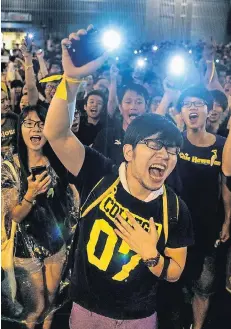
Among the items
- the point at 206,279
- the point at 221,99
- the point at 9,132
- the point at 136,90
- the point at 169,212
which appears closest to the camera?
the point at 169,212

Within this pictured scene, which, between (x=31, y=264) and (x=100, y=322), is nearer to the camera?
(x=100, y=322)

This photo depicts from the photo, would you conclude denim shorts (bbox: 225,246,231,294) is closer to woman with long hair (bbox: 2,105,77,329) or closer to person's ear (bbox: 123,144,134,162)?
woman with long hair (bbox: 2,105,77,329)

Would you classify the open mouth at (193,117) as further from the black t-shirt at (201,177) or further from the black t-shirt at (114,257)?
the black t-shirt at (114,257)

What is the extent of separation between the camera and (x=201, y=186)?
6.89 ft

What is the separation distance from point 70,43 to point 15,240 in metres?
1.08

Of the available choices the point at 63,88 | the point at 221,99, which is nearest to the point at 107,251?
→ the point at 63,88

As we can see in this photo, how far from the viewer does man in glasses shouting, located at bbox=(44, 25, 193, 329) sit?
1408 mm

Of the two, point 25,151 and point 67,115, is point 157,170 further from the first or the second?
point 25,151

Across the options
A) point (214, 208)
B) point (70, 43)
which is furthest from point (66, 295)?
point (70, 43)

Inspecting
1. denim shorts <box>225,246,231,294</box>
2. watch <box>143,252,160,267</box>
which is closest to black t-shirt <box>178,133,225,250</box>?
denim shorts <box>225,246,231,294</box>

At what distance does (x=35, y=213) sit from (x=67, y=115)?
78 cm

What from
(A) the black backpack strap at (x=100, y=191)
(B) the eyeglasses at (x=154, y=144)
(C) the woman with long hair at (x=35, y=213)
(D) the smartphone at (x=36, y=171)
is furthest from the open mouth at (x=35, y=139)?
(B) the eyeglasses at (x=154, y=144)

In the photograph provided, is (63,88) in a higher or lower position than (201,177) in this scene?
higher

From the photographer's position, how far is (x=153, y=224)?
4.59ft
